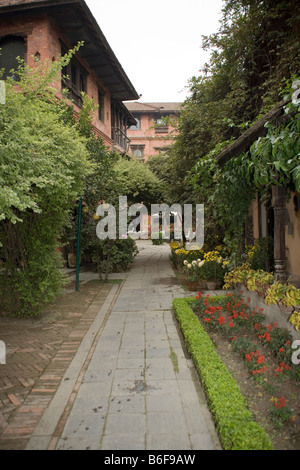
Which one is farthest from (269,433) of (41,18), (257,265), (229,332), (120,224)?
(41,18)

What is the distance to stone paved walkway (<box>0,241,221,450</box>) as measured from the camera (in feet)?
8.76

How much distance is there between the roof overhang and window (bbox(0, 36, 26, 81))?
79 centimetres

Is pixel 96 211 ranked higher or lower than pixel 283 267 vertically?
higher

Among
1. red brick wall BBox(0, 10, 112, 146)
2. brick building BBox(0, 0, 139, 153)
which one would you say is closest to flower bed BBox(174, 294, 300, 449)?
brick building BBox(0, 0, 139, 153)

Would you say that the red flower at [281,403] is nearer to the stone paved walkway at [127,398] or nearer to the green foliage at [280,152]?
the stone paved walkway at [127,398]

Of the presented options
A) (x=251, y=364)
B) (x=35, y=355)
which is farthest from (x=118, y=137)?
(x=251, y=364)

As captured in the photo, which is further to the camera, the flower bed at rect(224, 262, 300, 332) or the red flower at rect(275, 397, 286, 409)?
the flower bed at rect(224, 262, 300, 332)

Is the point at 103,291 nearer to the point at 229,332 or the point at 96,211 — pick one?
the point at 96,211

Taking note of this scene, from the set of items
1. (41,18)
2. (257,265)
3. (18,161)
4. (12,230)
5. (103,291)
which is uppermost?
(41,18)

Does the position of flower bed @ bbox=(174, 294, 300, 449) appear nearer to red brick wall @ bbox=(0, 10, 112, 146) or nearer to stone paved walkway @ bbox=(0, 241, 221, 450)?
stone paved walkway @ bbox=(0, 241, 221, 450)

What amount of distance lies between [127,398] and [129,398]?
0.02m

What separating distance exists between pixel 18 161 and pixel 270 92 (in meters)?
5.72

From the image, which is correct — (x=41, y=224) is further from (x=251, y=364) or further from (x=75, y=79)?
(x=75, y=79)

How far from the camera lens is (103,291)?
9.05 metres
